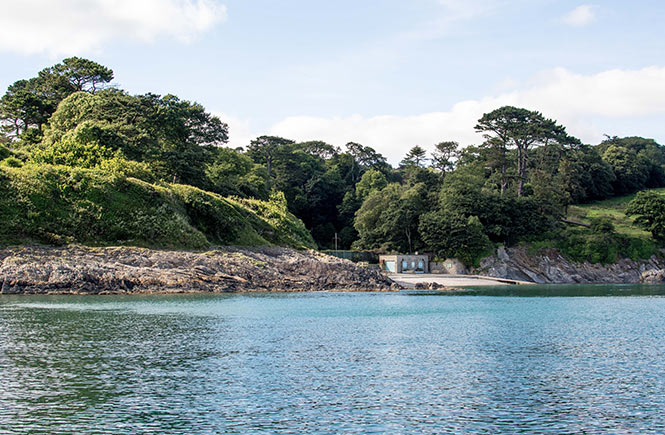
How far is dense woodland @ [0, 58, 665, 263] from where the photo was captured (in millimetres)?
69500

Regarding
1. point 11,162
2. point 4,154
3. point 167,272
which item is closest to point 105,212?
point 167,272

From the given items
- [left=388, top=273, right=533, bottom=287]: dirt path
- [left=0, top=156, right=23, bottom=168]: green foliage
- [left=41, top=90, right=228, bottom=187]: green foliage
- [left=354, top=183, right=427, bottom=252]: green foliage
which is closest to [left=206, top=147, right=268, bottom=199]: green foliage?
[left=41, top=90, right=228, bottom=187]: green foliage

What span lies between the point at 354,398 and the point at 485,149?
335ft

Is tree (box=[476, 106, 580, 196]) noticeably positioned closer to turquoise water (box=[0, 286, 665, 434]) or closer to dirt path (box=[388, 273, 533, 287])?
dirt path (box=[388, 273, 533, 287])

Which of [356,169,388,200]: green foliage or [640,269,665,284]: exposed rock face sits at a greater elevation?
[356,169,388,200]: green foliage

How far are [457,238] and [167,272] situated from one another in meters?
50.4

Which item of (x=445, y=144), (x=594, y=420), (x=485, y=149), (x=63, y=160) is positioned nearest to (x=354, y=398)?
(x=594, y=420)

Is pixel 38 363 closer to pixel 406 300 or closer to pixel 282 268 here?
pixel 406 300

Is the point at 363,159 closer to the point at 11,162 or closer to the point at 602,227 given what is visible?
the point at 602,227

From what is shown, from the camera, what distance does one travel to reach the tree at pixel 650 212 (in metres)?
96.9

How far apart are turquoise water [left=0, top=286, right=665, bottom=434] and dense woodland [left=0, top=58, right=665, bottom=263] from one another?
28715 millimetres

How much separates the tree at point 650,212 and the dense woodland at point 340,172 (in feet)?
1.11

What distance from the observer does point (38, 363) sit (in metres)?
21.3

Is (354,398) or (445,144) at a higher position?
(445,144)
